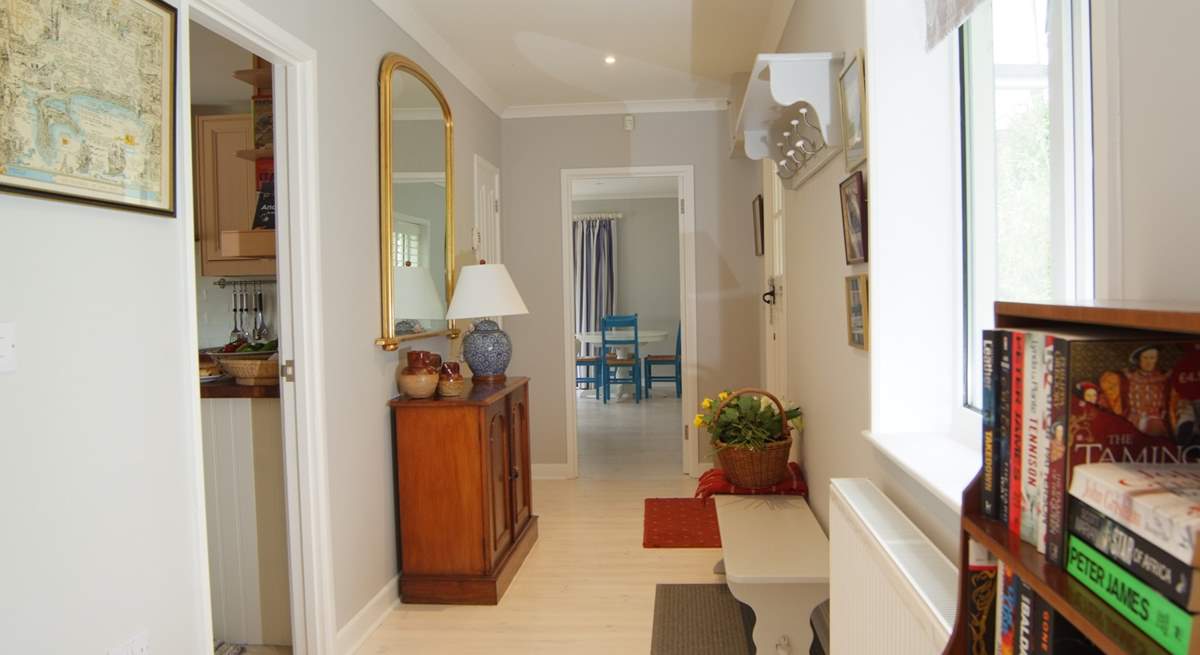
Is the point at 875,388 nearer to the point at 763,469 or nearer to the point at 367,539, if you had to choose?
the point at 763,469

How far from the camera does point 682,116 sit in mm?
4930

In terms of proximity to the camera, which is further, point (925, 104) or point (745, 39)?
point (745, 39)

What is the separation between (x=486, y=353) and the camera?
137 inches

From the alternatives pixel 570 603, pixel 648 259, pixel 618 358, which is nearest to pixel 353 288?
pixel 570 603

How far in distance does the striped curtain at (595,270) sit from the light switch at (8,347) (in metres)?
8.35

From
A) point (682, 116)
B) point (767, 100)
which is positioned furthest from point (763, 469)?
point (682, 116)

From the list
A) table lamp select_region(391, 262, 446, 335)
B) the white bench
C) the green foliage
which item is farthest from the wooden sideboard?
the white bench

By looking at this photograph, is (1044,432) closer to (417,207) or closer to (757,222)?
(417,207)

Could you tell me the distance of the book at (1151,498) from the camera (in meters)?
0.50

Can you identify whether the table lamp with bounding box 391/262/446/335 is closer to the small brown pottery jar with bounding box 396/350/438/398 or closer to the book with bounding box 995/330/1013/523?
the small brown pottery jar with bounding box 396/350/438/398

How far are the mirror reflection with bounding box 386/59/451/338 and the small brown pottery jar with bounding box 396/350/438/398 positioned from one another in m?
0.13

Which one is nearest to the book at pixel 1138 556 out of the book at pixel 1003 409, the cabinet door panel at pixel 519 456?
the book at pixel 1003 409

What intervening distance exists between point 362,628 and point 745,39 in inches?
128

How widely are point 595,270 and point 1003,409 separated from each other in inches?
353
